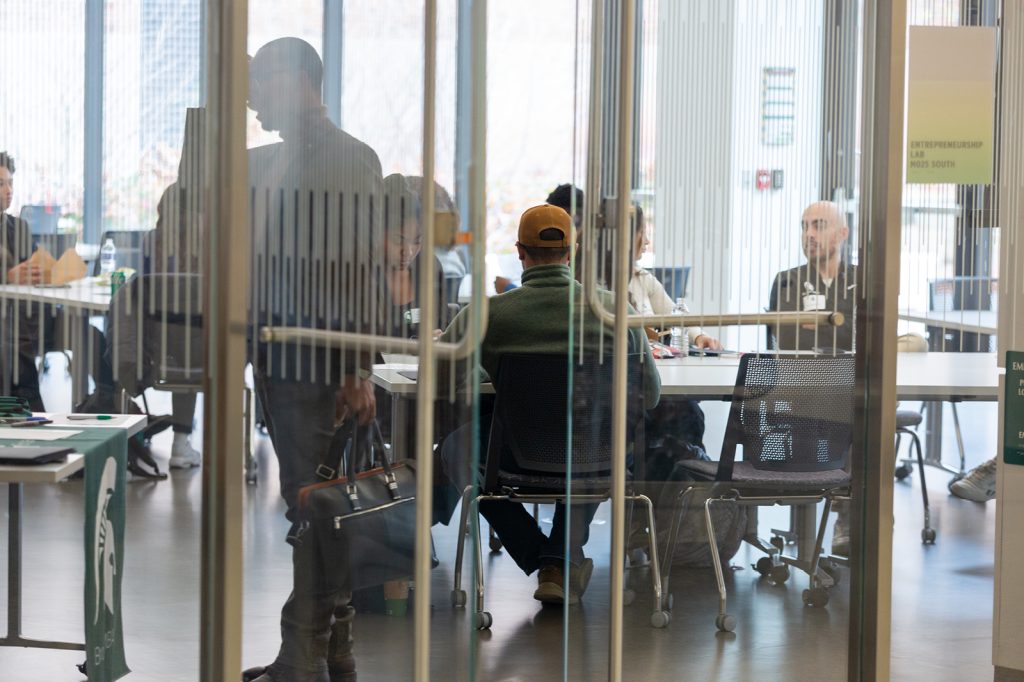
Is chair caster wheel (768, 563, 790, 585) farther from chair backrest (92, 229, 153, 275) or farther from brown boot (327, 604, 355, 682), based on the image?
chair backrest (92, 229, 153, 275)

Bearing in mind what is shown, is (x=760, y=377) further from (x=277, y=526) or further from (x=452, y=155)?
(x=277, y=526)

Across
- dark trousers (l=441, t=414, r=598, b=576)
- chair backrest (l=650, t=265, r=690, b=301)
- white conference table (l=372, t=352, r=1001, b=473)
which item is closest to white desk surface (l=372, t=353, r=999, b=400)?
white conference table (l=372, t=352, r=1001, b=473)

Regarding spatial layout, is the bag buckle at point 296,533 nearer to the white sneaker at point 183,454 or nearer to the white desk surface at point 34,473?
the white sneaker at point 183,454

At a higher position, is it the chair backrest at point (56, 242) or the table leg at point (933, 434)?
the chair backrest at point (56, 242)

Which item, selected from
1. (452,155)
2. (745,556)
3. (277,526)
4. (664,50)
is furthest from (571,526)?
(664,50)

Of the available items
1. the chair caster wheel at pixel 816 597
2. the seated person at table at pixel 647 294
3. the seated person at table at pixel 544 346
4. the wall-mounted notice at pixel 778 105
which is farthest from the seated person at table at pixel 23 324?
the chair caster wheel at pixel 816 597

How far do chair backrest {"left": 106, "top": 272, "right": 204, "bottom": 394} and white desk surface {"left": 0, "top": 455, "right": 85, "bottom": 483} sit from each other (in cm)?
19

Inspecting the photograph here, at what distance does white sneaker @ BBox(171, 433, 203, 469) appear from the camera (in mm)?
2334

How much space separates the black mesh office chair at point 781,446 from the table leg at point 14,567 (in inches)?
48.5

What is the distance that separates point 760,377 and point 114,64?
1.39 m

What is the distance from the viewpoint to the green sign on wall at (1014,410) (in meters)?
2.71

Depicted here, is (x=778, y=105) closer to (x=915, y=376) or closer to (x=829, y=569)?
(x=915, y=376)

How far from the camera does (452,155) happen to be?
2305 millimetres

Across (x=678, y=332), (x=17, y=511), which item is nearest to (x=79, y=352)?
(x=17, y=511)
